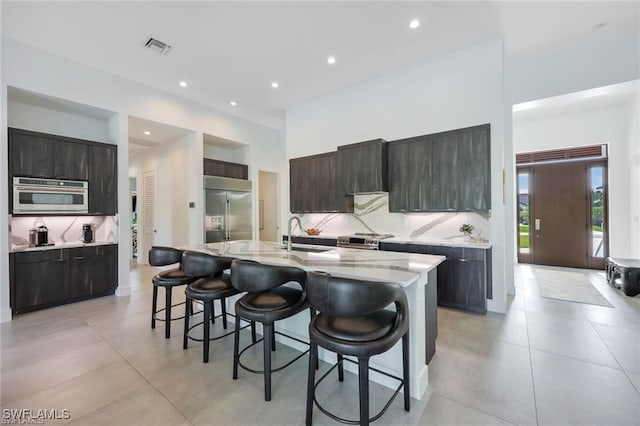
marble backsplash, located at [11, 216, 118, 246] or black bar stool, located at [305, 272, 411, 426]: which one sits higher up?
marble backsplash, located at [11, 216, 118, 246]

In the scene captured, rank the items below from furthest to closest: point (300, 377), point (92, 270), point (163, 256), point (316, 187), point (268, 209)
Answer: point (268, 209), point (316, 187), point (92, 270), point (163, 256), point (300, 377)

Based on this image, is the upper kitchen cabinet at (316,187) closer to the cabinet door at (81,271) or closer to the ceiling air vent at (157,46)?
the ceiling air vent at (157,46)

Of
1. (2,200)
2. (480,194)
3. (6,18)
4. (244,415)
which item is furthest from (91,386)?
(480,194)

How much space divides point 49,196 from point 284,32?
13.4 ft

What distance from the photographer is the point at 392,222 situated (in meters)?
4.76

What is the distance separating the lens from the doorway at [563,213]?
6020mm

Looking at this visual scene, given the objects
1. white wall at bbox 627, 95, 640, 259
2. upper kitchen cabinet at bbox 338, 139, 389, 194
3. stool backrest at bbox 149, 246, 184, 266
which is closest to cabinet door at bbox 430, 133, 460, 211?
upper kitchen cabinet at bbox 338, 139, 389, 194

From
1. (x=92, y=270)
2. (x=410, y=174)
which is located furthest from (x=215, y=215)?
(x=410, y=174)

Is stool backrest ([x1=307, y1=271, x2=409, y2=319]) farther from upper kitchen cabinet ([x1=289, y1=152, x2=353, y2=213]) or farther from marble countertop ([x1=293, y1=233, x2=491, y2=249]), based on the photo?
upper kitchen cabinet ([x1=289, y1=152, x2=353, y2=213])

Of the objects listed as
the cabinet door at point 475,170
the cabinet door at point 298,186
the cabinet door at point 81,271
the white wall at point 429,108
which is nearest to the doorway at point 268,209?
the cabinet door at point 298,186

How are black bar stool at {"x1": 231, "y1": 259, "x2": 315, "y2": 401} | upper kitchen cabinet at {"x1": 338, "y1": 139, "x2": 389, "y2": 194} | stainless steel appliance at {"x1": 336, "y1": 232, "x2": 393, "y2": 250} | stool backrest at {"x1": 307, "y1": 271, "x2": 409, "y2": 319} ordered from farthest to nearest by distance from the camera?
1. upper kitchen cabinet at {"x1": 338, "y1": 139, "x2": 389, "y2": 194}
2. stainless steel appliance at {"x1": 336, "y1": 232, "x2": 393, "y2": 250}
3. black bar stool at {"x1": 231, "y1": 259, "x2": 315, "y2": 401}
4. stool backrest at {"x1": 307, "y1": 271, "x2": 409, "y2": 319}

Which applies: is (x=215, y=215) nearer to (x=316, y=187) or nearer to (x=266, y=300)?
(x=316, y=187)

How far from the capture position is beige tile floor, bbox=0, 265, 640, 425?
1.77 metres

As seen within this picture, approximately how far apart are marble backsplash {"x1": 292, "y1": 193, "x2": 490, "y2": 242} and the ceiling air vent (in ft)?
12.3
